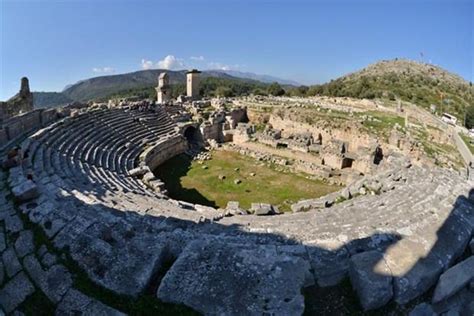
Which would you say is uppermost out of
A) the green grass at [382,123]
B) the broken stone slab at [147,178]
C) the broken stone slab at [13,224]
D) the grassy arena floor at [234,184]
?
the green grass at [382,123]

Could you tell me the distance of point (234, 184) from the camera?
18953 mm

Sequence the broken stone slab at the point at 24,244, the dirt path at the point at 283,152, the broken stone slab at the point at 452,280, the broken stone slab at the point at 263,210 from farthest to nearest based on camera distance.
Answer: the dirt path at the point at 283,152
the broken stone slab at the point at 263,210
the broken stone slab at the point at 24,244
the broken stone slab at the point at 452,280

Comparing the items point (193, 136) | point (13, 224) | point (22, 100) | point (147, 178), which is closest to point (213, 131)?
point (193, 136)

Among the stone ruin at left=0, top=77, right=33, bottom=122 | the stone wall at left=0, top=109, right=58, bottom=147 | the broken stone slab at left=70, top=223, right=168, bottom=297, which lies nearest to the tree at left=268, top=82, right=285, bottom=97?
the stone ruin at left=0, top=77, right=33, bottom=122

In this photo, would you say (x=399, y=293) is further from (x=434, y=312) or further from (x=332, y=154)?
(x=332, y=154)

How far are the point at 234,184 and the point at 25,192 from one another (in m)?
11.5

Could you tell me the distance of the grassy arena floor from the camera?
1706 centimetres

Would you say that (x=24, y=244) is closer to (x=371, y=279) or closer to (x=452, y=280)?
(x=371, y=279)

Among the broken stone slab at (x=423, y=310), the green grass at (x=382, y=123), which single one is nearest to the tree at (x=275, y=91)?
the green grass at (x=382, y=123)

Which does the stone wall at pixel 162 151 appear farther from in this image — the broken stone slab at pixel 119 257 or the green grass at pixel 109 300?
A: the green grass at pixel 109 300

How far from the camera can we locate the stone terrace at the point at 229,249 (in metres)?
5.29

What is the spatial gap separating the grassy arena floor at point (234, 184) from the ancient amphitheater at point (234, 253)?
5729 mm

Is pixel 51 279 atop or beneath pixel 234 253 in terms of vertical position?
beneath

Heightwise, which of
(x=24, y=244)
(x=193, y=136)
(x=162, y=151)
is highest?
(x=24, y=244)
